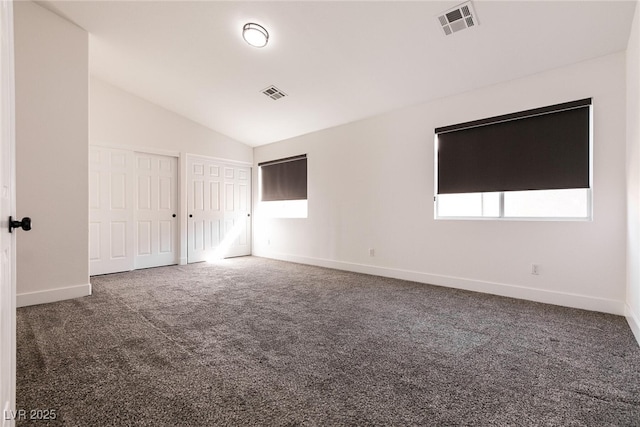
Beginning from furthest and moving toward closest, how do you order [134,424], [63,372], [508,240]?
[508,240]
[63,372]
[134,424]

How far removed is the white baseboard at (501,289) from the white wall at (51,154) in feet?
12.3

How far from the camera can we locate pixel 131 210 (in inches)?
204

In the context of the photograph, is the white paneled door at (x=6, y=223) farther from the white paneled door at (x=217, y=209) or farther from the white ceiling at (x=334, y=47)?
the white paneled door at (x=217, y=209)

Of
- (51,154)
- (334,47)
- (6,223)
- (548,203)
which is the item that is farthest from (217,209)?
(548,203)

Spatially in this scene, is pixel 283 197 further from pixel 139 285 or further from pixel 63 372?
pixel 63 372

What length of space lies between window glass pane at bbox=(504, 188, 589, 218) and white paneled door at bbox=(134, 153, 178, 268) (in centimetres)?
548

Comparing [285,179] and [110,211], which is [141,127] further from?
[285,179]

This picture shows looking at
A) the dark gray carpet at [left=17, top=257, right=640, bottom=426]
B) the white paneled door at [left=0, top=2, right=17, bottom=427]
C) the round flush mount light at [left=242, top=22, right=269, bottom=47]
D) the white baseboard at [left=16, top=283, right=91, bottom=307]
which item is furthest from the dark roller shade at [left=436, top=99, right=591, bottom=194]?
the white baseboard at [left=16, top=283, right=91, bottom=307]

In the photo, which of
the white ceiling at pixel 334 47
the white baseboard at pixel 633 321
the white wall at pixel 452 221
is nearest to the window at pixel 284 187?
the white wall at pixel 452 221

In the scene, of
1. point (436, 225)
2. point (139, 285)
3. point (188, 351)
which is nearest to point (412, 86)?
point (436, 225)

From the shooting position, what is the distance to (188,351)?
214 centimetres

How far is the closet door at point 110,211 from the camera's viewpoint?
15.6ft

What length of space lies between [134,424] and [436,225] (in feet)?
12.4

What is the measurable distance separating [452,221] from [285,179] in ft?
11.5
